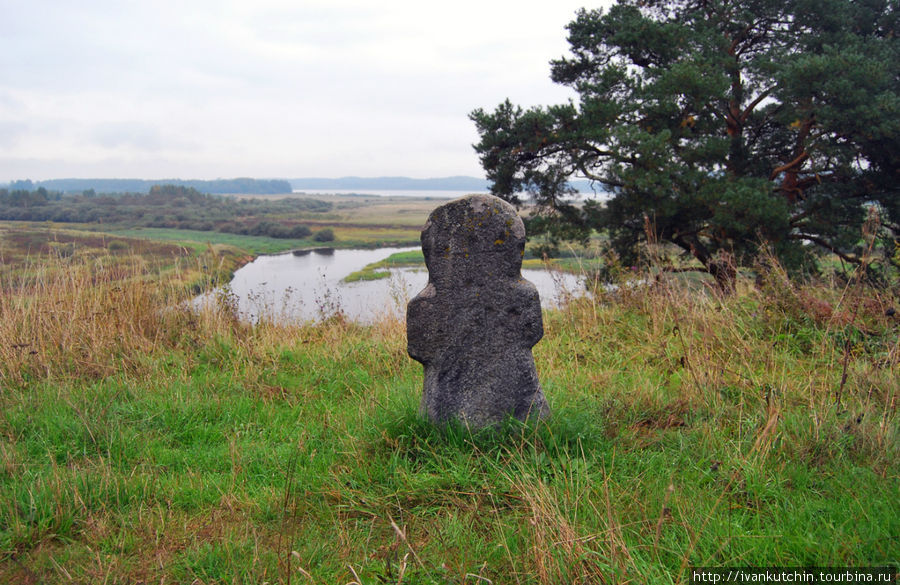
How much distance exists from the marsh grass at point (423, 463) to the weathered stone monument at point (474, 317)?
0.73ft

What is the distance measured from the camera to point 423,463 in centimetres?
350

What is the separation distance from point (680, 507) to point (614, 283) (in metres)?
6.09

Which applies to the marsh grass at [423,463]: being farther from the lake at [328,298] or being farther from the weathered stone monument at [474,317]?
the lake at [328,298]

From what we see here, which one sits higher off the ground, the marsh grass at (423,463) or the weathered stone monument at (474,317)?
the weathered stone monument at (474,317)

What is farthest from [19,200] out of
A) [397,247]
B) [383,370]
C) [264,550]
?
[264,550]

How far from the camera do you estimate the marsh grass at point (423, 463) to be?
257 centimetres

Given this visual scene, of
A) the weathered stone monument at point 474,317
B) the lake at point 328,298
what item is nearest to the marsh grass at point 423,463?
the weathered stone monument at point 474,317

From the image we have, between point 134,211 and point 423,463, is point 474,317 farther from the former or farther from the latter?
point 134,211

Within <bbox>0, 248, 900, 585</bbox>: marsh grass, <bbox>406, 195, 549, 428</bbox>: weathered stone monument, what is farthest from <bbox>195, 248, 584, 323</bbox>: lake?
<bbox>406, 195, 549, 428</bbox>: weathered stone monument

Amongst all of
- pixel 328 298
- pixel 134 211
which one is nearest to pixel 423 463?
pixel 328 298

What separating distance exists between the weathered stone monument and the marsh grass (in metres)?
0.22

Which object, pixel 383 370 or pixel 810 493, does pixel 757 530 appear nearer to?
pixel 810 493

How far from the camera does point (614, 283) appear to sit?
8617 millimetres

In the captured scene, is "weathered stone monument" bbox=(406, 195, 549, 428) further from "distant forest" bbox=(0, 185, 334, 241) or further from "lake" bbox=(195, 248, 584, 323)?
"distant forest" bbox=(0, 185, 334, 241)
